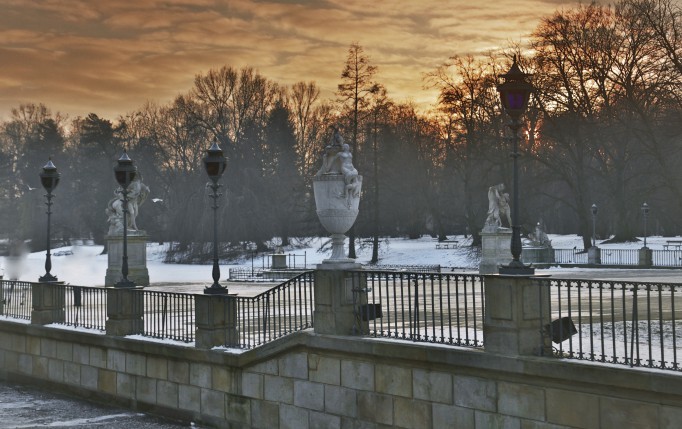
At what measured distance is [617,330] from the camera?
51.4 feet

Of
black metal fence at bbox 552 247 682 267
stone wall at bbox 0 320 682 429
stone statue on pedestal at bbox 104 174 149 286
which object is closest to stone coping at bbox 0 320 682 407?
stone wall at bbox 0 320 682 429

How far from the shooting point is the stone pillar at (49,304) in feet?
69.3

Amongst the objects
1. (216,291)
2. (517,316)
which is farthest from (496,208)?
(517,316)

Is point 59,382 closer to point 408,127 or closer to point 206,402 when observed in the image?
point 206,402

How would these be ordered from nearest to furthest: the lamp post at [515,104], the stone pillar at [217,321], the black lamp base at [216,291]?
the lamp post at [515,104], the stone pillar at [217,321], the black lamp base at [216,291]

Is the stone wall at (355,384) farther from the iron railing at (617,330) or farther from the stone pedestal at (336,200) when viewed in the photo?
the stone pedestal at (336,200)

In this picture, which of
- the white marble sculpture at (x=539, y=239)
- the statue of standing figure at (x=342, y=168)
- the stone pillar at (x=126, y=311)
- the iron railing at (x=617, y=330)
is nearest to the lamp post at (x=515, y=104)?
the iron railing at (x=617, y=330)

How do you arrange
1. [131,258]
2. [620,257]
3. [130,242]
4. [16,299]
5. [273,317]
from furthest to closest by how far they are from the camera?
1. [620,257]
2. [131,258]
3. [130,242]
4. [16,299]
5. [273,317]

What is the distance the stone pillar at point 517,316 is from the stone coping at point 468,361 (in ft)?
0.62

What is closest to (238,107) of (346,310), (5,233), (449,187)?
(449,187)

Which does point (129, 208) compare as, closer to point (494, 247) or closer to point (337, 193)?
point (494, 247)

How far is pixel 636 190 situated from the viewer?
54000 mm

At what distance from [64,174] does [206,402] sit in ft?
260

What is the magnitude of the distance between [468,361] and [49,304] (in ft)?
41.9
